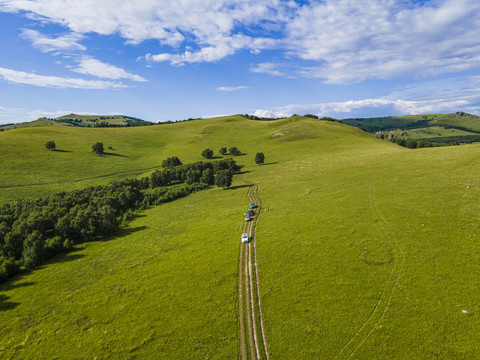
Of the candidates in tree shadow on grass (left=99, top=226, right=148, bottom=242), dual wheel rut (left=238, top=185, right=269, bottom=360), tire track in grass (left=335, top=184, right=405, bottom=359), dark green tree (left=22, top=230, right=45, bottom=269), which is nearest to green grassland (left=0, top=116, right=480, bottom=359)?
tire track in grass (left=335, top=184, right=405, bottom=359)

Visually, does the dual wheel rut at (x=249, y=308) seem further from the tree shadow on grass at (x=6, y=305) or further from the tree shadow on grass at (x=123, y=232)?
the tree shadow on grass at (x=6, y=305)

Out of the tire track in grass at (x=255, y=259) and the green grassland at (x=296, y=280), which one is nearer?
the green grassland at (x=296, y=280)

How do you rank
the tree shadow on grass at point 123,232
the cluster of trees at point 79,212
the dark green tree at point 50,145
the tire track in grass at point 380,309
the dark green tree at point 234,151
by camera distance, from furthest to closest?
1. the dark green tree at point 234,151
2. the dark green tree at point 50,145
3. the tree shadow on grass at point 123,232
4. the cluster of trees at point 79,212
5. the tire track in grass at point 380,309

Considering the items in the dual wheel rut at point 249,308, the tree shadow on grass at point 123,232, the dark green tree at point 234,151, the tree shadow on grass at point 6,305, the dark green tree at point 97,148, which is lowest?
the tree shadow on grass at point 6,305

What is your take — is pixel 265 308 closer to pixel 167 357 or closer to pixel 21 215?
pixel 167 357

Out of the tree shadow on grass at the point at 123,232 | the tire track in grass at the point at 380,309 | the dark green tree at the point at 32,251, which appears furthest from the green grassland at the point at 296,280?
the dark green tree at the point at 32,251

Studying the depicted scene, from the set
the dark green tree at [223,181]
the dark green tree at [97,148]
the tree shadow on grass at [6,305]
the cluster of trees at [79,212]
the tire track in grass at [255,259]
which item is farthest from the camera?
the dark green tree at [97,148]

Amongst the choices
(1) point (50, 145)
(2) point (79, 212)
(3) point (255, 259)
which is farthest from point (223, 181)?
(1) point (50, 145)

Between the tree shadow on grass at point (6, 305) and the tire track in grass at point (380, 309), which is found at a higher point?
the tire track in grass at point (380, 309)
